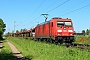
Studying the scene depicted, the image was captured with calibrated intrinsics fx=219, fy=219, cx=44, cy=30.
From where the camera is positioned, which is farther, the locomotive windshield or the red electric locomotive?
the locomotive windshield

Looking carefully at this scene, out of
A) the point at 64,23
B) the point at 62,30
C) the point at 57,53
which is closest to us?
the point at 57,53

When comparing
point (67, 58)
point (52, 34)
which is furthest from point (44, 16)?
point (67, 58)

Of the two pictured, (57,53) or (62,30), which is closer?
(57,53)

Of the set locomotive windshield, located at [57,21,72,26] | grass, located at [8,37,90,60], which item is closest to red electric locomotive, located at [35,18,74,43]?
locomotive windshield, located at [57,21,72,26]

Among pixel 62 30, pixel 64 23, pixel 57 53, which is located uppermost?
pixel 64 23

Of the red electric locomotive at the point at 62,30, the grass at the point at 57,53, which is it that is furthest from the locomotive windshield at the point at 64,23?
the grass at the point at 57,53

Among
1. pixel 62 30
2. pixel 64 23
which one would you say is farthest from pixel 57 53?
pixel 64 23

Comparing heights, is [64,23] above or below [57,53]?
above

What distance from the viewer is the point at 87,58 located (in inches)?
460

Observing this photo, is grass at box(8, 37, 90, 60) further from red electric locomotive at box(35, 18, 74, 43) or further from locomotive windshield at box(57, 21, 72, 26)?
locomotive windshield at box(57, 21, 72, 26)

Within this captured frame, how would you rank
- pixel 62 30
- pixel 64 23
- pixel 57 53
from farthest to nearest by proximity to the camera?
1. pixel 64 23
2. pixel 62 30
3. pixel 57 53

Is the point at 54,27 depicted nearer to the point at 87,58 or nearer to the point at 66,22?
the point at 66,22

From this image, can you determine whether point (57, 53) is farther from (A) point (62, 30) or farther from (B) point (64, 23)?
(B) point (64, 23)

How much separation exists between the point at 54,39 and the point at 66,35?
166 cm
